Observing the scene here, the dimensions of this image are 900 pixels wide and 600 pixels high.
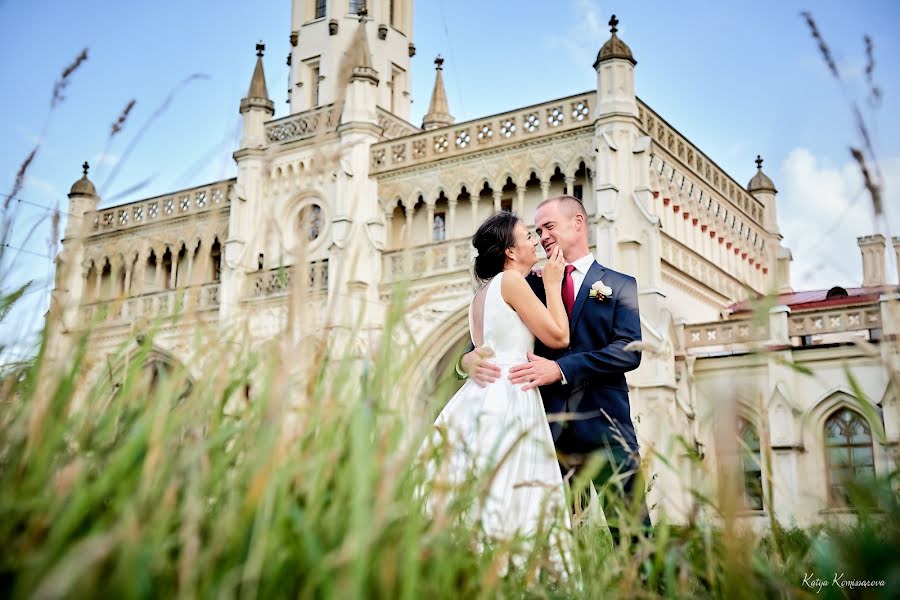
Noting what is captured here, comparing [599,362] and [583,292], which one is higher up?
[583,292]

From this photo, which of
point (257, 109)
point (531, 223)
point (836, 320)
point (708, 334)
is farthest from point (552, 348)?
point (257, 109)

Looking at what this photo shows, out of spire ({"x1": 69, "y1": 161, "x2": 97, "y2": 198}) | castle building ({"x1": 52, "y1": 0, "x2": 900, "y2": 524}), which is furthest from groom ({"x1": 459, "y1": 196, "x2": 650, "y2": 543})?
spire ({"x1": 69, "y1": 161, "x2": 97, "y2": 198})

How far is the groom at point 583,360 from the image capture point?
3.42 metres

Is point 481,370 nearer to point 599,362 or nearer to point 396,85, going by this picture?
point 599,362

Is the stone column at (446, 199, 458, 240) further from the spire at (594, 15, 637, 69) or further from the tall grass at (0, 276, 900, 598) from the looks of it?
the tall grass at (0, 276, 900, 598)

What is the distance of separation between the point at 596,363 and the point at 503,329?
1.33ft

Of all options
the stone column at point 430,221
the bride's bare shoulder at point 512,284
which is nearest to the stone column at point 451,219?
the stone column at point 430,221

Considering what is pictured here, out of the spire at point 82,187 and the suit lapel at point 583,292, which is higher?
the spire at point 82,187

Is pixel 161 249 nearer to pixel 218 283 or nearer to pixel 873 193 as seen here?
pixel 218 283

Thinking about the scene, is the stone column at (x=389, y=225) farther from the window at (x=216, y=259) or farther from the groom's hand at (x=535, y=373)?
the groom's hand at (x=535, y=373)

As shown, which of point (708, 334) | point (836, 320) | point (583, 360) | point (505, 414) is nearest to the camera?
point (505, 414)

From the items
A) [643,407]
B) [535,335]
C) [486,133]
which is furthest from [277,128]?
[535,335]

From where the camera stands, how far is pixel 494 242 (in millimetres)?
3676

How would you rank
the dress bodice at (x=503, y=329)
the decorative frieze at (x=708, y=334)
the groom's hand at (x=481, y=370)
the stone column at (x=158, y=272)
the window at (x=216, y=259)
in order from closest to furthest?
the groom's hand at (x=481, y=370) < the dress bodice at (x=503, y=329) < the decorative frieze at (x=708, y=334) < the stone column at (x=158, y=272) < the window at (x=216, y=259)
